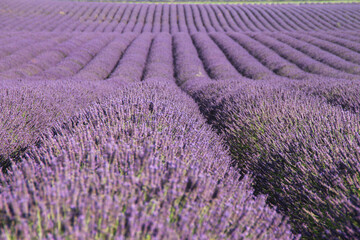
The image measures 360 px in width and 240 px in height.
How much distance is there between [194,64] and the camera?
10.8 m

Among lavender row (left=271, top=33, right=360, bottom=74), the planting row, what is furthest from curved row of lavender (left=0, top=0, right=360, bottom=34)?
lavender row (left=271, top=33, right=360, bottom=74)

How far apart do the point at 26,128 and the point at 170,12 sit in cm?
3040

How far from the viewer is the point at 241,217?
123cm

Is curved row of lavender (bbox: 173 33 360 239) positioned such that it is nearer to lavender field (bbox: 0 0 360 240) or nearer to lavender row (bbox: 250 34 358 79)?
lavender field (bbox: 0 0 360 240)

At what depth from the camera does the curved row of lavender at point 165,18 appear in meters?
23.3

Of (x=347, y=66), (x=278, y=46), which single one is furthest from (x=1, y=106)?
(x=278, y=46)

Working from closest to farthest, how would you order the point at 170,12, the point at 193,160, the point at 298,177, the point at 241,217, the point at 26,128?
the point at 241,217 → the point at 193,160 → the point at 298,177 → the point at 26,128 → the point at 170,12

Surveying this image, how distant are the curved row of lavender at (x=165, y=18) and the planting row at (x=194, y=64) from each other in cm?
876

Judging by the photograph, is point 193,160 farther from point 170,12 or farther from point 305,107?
point 170,12

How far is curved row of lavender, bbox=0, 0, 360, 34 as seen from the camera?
2333 cm

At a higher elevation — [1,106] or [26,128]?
[1,106]

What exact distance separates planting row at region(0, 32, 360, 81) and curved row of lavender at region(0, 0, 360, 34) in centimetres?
876

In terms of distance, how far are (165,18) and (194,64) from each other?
1920 centimetres

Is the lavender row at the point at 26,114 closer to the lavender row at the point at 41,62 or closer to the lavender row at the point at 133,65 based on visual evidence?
the lavender row at the point at 133,65
